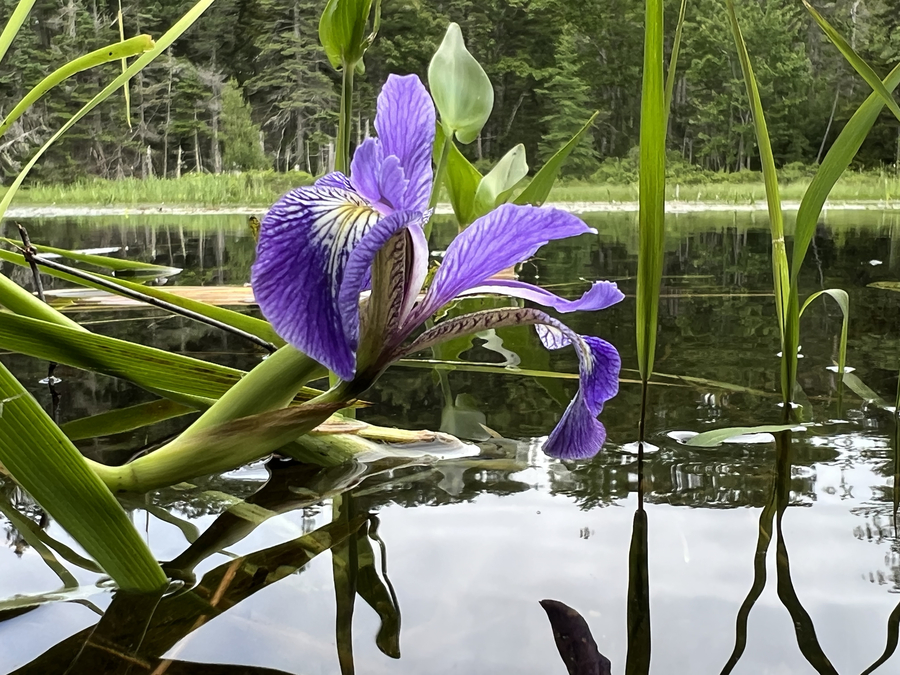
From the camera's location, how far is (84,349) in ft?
0.91

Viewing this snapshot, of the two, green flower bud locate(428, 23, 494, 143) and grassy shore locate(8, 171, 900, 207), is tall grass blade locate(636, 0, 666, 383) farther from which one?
grassy shore locate(8, 171, 900, 207)

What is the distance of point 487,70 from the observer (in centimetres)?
665

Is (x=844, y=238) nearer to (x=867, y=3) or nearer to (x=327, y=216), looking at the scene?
(x=327, y=216)

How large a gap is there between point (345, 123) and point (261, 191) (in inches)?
190

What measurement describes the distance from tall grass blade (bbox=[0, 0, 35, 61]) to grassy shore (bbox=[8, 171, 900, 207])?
14.3 feet

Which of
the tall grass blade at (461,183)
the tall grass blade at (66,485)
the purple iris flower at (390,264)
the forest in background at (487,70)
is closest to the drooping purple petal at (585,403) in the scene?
the purple iris flower at (390,264)

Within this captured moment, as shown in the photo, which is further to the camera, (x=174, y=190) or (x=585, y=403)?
(x=174, y=190)

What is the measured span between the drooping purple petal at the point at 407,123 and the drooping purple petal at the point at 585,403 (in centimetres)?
8

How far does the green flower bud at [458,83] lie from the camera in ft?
1.54

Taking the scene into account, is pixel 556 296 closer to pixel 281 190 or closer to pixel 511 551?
pixel 511 551

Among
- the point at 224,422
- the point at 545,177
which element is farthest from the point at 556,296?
the point at 545,177

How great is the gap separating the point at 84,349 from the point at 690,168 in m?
6.99

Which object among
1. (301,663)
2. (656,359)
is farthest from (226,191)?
(301,663)

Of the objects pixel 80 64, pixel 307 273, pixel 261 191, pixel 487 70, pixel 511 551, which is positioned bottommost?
pixel 511 551
